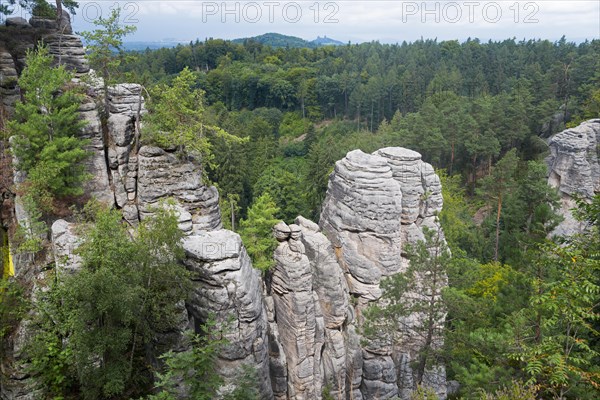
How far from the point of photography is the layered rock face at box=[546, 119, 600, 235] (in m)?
39.8

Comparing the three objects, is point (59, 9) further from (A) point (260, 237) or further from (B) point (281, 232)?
(B) point (281, 232)

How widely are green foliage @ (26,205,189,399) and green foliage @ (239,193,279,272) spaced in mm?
6825

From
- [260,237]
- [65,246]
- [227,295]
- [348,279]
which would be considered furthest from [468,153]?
[65,246]

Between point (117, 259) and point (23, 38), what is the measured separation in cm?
1643

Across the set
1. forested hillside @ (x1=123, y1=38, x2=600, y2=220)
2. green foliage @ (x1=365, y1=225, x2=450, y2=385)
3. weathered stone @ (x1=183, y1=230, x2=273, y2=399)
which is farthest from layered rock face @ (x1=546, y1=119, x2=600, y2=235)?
weathered stone @ (x1=183, y1=230, x2=273, y2=399)

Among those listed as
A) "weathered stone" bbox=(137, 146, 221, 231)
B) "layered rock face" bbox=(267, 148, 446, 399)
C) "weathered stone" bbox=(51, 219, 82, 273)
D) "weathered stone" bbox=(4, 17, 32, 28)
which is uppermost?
"weathered stone" bbox=(4, 17, 32, 28)

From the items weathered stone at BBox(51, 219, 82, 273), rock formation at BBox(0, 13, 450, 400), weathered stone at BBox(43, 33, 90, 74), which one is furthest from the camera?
weathered stone at BBox(43, 33, 90, 74)

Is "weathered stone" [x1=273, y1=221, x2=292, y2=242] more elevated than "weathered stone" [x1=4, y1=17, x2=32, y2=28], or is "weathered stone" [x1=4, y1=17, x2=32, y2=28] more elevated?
"weathered stone" [x1=4, y1=17, x2=32, y2=28]

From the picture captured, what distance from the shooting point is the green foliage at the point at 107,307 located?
38.6 ft

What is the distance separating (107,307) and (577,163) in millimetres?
41924

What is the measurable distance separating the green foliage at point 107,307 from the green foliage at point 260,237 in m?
6.83

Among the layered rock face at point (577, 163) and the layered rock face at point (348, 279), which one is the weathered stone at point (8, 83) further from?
the layered rock face at point (577, 163)

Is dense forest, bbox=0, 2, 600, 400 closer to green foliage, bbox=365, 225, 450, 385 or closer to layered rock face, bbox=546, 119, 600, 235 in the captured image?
green foliage, bbox=365, 225, 450, 385

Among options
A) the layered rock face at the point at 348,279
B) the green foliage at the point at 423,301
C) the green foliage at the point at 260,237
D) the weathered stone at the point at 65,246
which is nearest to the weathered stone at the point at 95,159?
the weathered stone at the point at 65,246
